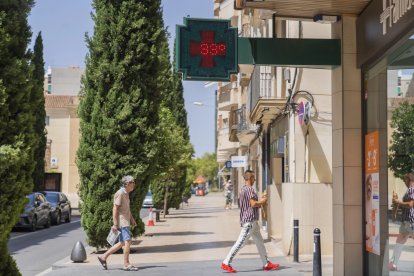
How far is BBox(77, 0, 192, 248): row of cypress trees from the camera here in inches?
655

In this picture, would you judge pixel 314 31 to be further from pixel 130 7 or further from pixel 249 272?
pixel 249 272

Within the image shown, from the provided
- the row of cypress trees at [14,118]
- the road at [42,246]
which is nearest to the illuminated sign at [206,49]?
the row of cypress trees at [14,118]

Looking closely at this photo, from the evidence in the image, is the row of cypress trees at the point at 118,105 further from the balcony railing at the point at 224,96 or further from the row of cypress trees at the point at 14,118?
the balcony railing at the point at 224,96

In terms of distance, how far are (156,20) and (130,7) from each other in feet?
2.60

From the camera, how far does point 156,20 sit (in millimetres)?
17672

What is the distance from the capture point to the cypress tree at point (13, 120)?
6824mm

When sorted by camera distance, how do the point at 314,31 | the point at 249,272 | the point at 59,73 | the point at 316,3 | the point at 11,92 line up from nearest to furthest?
the point at 11,92, the point at 316,3, the point at 249,272, the point at 314,31, the point at 59,73

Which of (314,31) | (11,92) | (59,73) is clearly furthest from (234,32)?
(59,73)

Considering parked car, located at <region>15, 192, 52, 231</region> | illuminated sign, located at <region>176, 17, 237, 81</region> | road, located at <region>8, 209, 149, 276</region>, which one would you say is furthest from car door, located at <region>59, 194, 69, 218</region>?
illuminated sign, located at <region>176, 17, 237, 81</region>

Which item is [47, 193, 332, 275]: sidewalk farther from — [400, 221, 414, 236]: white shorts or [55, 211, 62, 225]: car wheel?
[55, 211, 62, 225]: car wheel

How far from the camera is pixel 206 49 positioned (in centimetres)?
1044

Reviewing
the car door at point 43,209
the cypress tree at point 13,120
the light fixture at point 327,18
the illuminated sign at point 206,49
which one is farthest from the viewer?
the car door at point 43,209

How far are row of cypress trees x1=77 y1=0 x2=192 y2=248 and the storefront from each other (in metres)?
7.64

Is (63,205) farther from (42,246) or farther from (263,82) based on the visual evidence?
(263,82)
